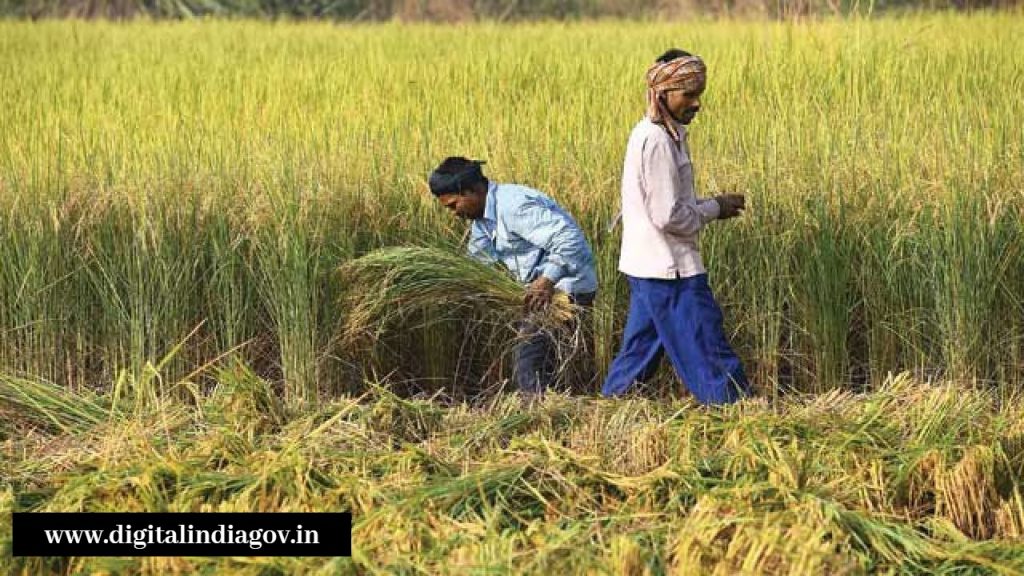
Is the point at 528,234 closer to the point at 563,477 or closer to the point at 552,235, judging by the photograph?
the point at 552,235

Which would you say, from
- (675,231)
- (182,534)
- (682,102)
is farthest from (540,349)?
(182,534)

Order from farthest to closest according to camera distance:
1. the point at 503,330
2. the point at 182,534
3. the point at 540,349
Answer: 1. the point at 503,330
2. the point at 540,349
3. the point at 182,534

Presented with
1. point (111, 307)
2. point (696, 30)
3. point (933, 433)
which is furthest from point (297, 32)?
point (933, 433)

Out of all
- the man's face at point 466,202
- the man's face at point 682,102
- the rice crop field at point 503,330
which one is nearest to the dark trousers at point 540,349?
the rice crop field at point 503,330

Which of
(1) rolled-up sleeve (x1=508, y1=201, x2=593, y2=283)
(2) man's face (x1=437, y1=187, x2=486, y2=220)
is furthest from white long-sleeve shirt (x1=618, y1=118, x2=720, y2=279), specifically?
(2) man's face (x1=437, y1=187, x2=486, y2=220)

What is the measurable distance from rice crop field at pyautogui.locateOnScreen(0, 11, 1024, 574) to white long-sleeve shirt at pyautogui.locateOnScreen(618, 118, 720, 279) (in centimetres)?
35

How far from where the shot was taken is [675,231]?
3.92 meters

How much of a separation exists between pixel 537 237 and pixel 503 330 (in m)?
0.44

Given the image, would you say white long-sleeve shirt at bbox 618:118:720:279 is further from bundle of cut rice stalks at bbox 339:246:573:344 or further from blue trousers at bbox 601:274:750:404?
bundle of cut rice stalks at bbox 339:246:573:344

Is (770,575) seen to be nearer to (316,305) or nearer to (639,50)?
(316,305)

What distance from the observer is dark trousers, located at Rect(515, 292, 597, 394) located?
13.9ft

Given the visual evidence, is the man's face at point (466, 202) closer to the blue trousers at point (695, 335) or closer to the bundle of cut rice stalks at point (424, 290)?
the bundle of cut rice stalks at point (424, 290)

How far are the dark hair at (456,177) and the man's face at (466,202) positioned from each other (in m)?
0.01

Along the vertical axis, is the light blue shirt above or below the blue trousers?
above
